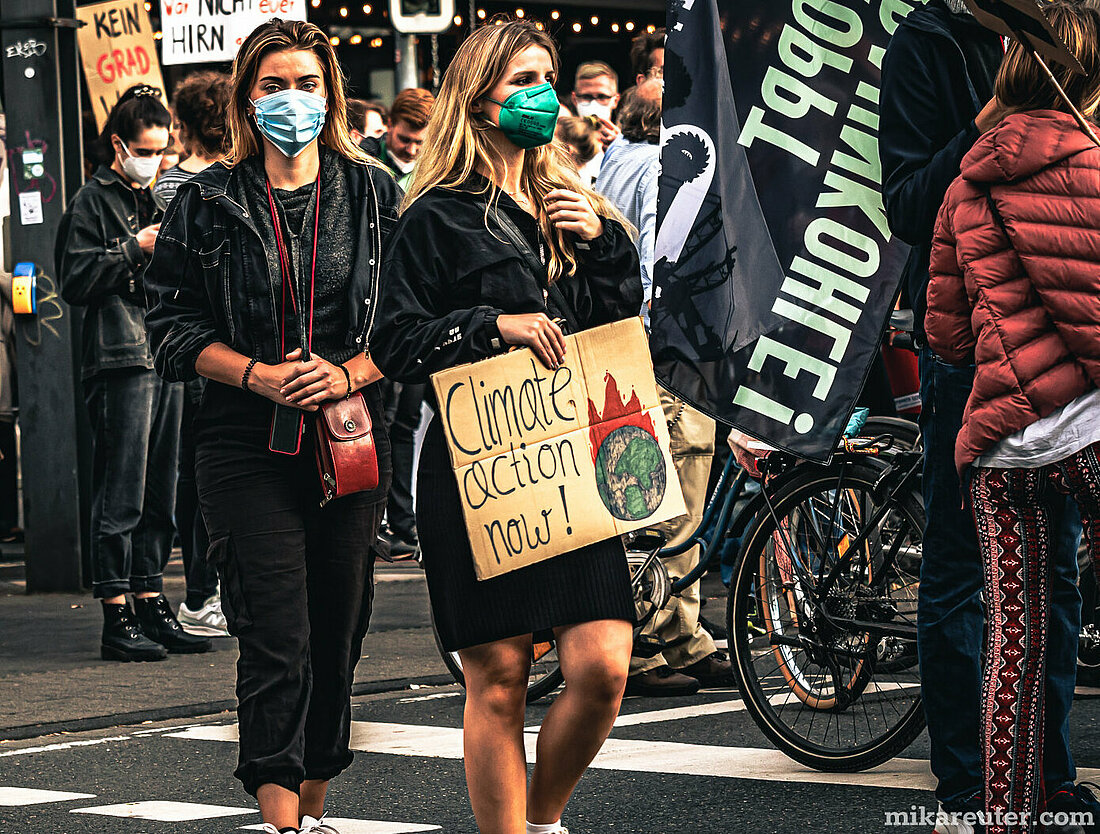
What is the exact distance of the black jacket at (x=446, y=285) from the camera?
4.21m

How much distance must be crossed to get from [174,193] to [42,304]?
3208 mm

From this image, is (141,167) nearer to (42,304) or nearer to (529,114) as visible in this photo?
(42,304)

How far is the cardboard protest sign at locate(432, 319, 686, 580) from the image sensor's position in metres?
4.18

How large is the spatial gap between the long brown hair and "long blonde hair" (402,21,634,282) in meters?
0.98

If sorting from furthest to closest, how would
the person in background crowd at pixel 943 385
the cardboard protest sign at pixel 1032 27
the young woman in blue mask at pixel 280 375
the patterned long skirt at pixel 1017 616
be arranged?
the young woman in blue mask at pixel 280 375, the person in background crowd at pixel 943 385, the patterned long skirt at pixel 1017 616, the cardboard protest sign at pixel 1032 27

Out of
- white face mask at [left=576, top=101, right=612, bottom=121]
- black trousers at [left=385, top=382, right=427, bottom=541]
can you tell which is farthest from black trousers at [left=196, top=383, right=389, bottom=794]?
white face mask at [left=576, top=101, right=612, bottom=121]

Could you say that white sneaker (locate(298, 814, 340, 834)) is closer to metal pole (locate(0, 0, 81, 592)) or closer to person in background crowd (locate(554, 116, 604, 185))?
metal pole (locate(0, 0, 81, 592))

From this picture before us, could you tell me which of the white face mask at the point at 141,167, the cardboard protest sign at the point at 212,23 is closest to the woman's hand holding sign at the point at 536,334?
the white face mask at the point at 141,167

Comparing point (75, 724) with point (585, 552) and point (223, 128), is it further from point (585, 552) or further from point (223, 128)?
point (585, 552)

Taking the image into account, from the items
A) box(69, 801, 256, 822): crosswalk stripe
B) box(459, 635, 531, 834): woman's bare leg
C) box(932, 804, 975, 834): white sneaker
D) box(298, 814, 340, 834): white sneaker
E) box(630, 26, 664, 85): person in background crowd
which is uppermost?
box(630, 26, 664, 85): person in background crowd

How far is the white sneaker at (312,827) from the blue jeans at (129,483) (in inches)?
140

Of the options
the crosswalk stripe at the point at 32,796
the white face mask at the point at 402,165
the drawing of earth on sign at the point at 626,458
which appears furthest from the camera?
the white face mask at the point at 402,165

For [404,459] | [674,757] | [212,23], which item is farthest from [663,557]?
[212,23]

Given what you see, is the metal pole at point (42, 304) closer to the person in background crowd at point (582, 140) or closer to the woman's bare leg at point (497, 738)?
the person in background crowd at point (582, 140)
